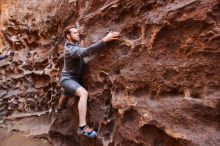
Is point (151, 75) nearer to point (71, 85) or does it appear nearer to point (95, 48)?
point (95, 48)

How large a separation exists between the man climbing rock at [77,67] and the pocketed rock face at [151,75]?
0.12m

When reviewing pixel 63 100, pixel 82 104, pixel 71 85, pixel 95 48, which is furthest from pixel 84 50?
pixel 63 100

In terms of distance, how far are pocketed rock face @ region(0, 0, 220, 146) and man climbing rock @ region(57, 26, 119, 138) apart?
116mm

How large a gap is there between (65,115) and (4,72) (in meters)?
3.27

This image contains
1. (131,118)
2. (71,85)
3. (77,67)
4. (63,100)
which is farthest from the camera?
(63,100)

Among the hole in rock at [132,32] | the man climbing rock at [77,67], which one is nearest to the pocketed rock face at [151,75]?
the hole in rock at [132,32]

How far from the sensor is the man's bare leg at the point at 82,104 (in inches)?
120

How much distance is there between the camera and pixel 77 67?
339 cm

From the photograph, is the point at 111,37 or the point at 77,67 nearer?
the point at 111,37

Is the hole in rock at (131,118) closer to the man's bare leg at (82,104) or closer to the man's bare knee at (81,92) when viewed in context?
the man's bare leg at (82,104)

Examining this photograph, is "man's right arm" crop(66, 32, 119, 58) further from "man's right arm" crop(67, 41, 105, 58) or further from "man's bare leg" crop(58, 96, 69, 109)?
"man's bare leg" crop(58, 96, 69, 109)

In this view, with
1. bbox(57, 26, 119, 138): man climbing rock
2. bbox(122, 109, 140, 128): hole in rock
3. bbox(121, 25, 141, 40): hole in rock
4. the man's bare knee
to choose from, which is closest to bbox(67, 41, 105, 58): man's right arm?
bbox(57, 26, 119, 138): man climbing rock

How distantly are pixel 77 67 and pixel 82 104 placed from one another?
527mm

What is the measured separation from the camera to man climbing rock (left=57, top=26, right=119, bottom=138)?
2.98m
